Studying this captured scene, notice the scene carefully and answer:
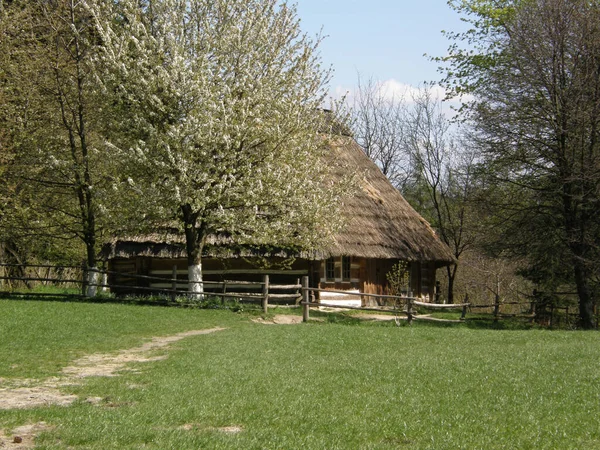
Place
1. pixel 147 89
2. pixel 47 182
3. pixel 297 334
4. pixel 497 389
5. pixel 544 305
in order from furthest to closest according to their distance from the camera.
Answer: pixel 544 305 → pixel 47 182 → pixel 147 89 → pixel 297 334 → pixel 497 389

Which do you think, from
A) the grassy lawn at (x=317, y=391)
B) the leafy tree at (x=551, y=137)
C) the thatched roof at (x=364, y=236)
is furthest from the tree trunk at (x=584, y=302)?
the thatched roof at (x=364, y=236)

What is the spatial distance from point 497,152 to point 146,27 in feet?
43.3

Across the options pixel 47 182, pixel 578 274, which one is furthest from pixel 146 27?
pixel 578 274

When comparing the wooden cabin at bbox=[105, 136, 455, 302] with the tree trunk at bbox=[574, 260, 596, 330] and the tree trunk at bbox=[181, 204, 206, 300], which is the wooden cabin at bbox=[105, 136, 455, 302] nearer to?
the tree trunk at bbox=[181, 204, 206, 300]

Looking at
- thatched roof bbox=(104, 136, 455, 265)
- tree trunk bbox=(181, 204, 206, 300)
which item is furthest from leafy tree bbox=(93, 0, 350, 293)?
thatched roof bbox=(104, 136, 455, 265)

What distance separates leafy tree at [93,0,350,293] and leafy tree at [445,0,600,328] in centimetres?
694

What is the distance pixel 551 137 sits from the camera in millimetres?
24953

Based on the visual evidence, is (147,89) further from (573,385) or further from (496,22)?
(496,22)

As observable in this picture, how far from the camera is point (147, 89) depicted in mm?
22141

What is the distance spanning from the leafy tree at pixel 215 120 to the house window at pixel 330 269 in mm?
4898

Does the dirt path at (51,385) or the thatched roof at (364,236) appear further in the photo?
the thatched roof at (364,236)

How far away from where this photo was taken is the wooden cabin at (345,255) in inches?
1025

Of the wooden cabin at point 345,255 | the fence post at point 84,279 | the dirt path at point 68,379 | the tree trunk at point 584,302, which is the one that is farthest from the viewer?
the wooden cabin at point 345,255

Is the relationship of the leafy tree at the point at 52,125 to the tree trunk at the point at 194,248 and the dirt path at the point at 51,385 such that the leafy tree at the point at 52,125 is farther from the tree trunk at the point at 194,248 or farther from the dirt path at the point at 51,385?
the dirt path at the point at 51,385
